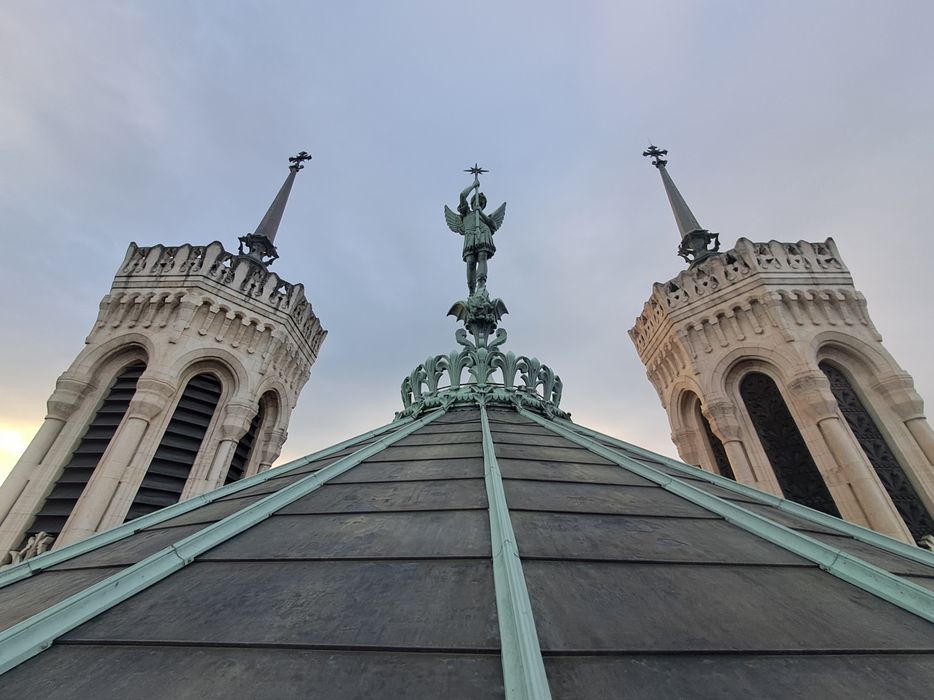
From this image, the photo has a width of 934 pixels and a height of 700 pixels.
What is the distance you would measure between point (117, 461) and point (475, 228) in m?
9.39

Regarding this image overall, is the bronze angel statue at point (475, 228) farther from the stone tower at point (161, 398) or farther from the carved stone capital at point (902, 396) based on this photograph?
the carved stone capital at point (902, 396)

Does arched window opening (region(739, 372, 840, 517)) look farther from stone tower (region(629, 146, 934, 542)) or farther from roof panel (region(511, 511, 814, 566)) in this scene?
roof panel (region(511, 511, 814, 566))

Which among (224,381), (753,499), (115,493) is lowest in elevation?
(753,499)

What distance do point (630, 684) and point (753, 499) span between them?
283cm

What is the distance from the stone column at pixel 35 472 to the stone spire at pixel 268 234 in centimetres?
660

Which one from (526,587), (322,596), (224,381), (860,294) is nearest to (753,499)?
(526,587)

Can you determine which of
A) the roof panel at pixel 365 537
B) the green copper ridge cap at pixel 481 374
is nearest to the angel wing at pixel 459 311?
the green copper ridge cap at pixel 481 374

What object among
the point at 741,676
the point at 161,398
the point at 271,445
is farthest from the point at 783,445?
the point at 161,398

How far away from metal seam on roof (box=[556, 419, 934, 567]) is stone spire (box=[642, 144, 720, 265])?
14273mm

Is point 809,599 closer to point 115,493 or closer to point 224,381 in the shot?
point 115,493

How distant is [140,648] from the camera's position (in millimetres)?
1433

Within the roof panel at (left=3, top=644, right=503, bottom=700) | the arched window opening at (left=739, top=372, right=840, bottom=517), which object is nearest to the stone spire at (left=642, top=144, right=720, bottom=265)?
the arched window opening at (left=739, top=372, right=840, bottom=517)

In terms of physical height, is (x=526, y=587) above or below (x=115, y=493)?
below

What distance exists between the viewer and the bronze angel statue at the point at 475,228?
7.85 meters
